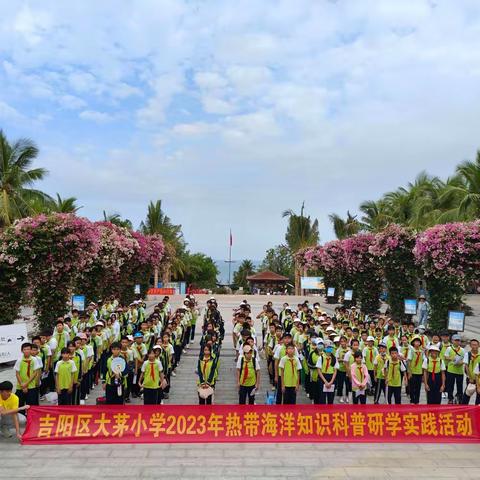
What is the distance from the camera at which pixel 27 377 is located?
907 centimetres

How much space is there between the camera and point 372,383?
11625 millimetres

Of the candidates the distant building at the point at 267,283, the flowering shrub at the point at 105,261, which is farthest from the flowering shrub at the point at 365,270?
the distant building at the point at 267,283

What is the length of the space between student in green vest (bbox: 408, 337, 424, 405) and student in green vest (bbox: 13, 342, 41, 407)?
282 inches

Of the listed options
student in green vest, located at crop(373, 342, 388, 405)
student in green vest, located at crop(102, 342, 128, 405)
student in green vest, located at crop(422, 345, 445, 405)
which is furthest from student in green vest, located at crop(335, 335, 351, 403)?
student in green vest, located at crop(102, 342, 128, 405)

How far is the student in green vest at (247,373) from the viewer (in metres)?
9.63

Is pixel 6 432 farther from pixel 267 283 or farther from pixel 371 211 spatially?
pixel 267 283

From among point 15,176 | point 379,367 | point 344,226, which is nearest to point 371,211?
point 344,226

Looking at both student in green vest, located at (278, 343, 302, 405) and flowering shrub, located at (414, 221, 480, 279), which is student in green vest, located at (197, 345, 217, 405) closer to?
student in green vest, located at (278, 343, 302, 405)

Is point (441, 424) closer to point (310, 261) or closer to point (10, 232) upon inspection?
point (10, 232)

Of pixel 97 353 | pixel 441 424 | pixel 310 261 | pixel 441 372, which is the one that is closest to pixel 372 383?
pixel 441 372

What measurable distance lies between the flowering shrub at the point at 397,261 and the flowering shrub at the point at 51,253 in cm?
1077

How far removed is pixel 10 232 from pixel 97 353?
5.33 meters

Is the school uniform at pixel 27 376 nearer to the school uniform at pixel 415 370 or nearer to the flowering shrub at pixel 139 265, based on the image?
the school uniform at pixel 415 370

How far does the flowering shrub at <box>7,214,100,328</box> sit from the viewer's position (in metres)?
15.3
